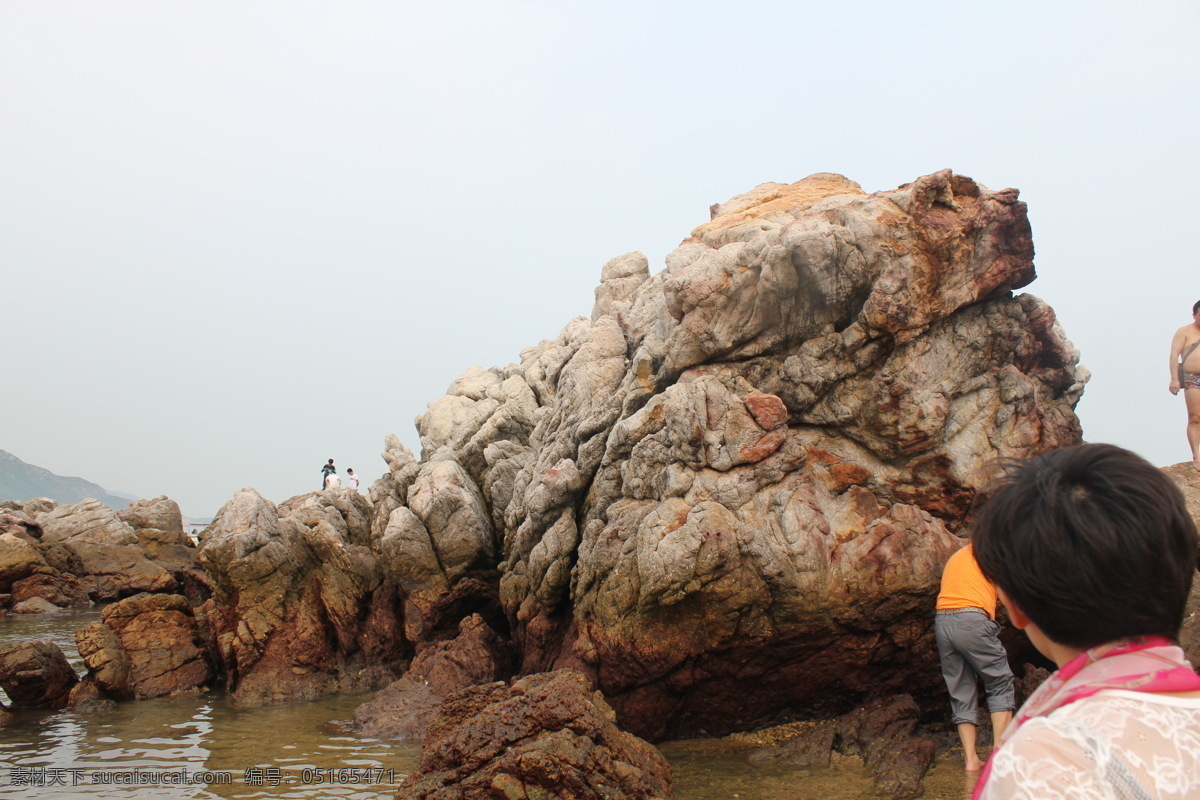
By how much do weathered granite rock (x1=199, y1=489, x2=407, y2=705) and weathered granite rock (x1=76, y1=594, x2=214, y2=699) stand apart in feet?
1.74

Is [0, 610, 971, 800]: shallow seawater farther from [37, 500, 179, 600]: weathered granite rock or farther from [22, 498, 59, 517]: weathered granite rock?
[22, 498, 59, 517]: weathered granite rock

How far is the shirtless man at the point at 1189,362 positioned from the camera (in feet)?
34.4

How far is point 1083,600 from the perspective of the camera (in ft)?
6.64

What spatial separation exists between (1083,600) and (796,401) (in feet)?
34.2

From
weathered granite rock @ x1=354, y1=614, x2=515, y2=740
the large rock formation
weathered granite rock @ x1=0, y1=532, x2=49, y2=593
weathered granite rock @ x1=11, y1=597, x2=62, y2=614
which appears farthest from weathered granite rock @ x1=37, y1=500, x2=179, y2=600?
the large rock formation

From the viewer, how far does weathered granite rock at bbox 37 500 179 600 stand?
94.6ft

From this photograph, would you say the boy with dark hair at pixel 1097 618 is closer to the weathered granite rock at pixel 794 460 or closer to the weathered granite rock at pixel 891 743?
the weathered granite rock at pixel 891 743

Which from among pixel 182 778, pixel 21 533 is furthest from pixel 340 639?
pixel 21 533

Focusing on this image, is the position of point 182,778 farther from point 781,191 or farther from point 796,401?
point 781,191

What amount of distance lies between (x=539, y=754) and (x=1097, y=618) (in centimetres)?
679

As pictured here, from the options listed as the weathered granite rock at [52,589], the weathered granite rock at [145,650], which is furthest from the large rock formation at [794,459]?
the weathered granite rock at [52,589]

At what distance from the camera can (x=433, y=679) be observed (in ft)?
45.9

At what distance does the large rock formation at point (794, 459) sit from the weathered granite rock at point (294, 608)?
3.99 metres

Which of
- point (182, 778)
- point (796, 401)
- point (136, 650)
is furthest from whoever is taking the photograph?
point (136, 650)
